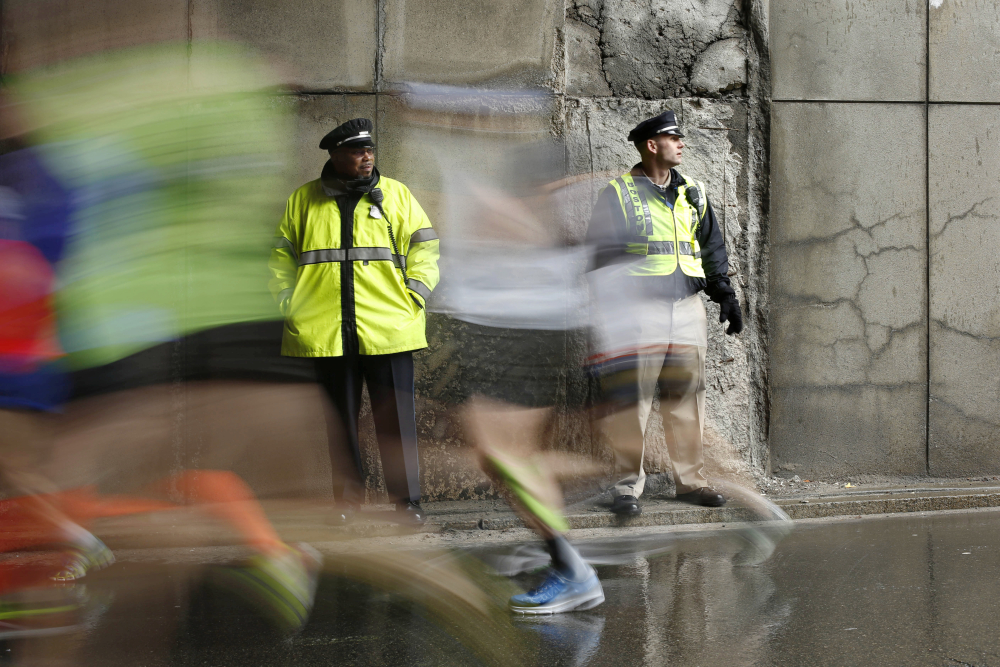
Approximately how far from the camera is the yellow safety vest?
4.60 m

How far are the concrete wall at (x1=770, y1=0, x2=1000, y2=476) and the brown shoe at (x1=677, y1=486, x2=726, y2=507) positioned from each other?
3.19 ft

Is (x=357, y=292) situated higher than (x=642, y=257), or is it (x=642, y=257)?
(x=642, y=257)

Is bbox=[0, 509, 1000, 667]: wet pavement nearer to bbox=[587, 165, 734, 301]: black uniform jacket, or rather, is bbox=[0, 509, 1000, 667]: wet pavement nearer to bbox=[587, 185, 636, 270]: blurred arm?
bbox=[587, 165, 734, 301]: black uniform jacket

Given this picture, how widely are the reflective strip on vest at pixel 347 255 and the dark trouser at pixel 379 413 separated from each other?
1.52 ft

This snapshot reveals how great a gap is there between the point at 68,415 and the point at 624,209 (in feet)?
9.10

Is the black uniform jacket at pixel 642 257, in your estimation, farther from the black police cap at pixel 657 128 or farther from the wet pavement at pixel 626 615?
the wet pavement at pixel 626 615

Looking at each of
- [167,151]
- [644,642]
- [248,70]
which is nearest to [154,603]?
[644,642]

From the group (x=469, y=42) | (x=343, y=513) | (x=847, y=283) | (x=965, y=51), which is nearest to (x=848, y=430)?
(x=847, y=283)

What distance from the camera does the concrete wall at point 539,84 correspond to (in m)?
4.99

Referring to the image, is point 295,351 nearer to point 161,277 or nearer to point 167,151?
point 161,277

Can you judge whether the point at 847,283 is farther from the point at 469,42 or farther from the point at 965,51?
the point at 469,42

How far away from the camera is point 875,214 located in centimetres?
555

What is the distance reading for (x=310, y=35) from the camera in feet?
16.4

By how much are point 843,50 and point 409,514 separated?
3.81m
